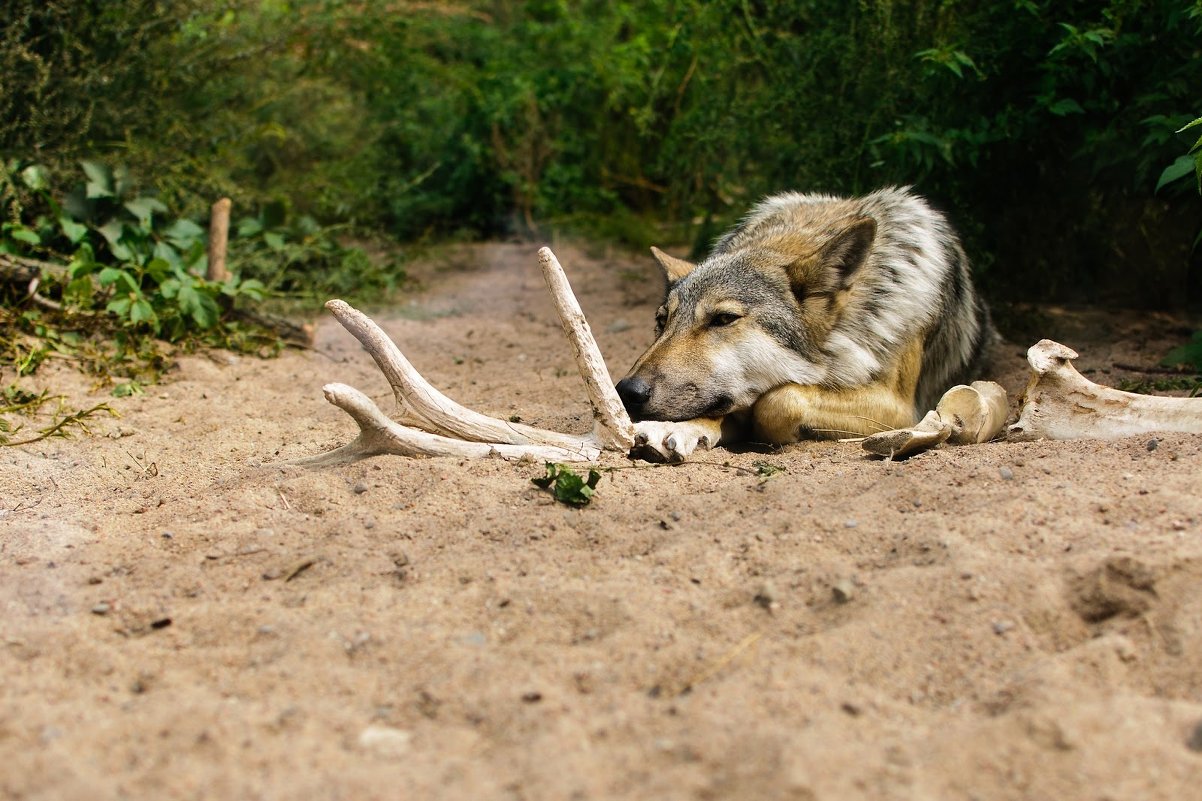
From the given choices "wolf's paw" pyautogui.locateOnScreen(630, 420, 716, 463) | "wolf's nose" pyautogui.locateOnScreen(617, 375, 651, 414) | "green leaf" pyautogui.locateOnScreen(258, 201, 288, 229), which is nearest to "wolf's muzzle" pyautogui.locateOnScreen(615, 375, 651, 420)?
"wolf's nose" pyautogui.locateOnScreen(617, 375, 651, 414)

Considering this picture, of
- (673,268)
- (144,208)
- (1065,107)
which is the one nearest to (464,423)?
(673,268)

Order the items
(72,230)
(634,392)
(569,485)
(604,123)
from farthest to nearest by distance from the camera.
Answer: (604,123), (72,230), (634,392), (569,485)

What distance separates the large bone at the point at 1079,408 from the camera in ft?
14.3

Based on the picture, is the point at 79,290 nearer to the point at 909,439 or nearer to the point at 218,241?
the point at 218,241

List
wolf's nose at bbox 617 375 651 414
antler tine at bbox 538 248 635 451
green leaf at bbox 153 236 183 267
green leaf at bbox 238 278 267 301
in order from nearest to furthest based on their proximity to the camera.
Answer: antler tine at bbox 538 248 635 451 < wolf's nose at bbox 617 375 651 414 < green leaf at bbox 238 278 267 301 < green leaf at bbox 153 236 183 267

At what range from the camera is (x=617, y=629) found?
123 inches

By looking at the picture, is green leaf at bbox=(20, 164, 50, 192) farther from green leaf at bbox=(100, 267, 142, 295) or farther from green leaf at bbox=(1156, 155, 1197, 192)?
green leaf at bbox=(1156, 155, 1197, 192)

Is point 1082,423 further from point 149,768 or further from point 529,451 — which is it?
point 149,768

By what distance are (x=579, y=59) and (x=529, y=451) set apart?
23.6ft

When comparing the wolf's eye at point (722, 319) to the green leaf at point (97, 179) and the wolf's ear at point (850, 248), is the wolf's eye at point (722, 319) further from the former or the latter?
the green leaf at point (97, 179)

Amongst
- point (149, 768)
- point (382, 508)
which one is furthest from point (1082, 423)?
point (149, 768)

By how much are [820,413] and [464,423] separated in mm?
1779

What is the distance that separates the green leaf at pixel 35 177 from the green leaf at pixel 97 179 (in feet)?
0.89

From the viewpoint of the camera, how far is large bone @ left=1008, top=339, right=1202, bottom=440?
14.3ft
